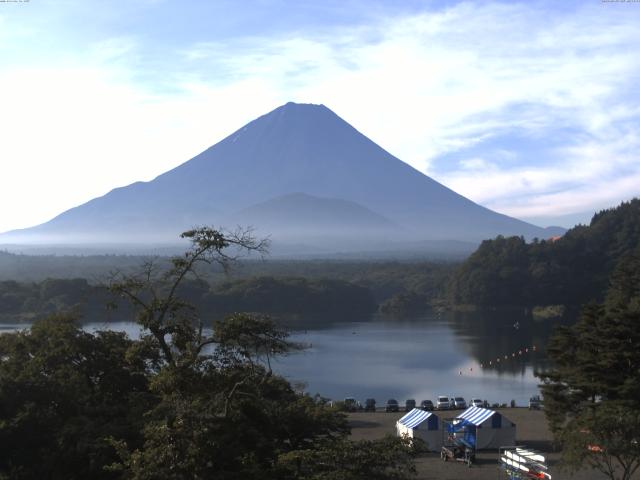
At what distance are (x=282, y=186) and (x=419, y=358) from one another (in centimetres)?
12695

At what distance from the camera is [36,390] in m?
7.94

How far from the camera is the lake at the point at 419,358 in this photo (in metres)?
21.2

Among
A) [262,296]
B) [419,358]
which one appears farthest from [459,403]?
[262,296]

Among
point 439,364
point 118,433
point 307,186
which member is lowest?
point 439,364

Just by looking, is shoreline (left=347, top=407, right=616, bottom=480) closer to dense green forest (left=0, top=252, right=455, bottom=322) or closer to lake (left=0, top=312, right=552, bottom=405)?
lake (left=0, top=312, right=552, bottom=405)

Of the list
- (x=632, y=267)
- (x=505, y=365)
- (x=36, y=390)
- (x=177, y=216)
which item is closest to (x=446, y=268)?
(x=632, y=267)

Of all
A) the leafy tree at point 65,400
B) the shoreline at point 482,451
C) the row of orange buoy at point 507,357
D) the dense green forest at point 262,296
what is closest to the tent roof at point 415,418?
the shoreline at point 482,451

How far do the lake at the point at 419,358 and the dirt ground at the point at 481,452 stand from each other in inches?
116

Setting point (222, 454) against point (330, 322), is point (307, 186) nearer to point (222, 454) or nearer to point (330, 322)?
point (330, 322)

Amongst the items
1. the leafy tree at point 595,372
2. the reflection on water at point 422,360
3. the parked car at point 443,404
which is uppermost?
the leafy tree at point 595,372

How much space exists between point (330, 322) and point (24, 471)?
106 ft

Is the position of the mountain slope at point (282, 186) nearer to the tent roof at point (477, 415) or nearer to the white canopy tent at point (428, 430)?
the tent roof at point (477, 415)

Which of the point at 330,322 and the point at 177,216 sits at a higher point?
the point at 177,216

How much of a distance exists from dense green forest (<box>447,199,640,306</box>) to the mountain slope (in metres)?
90.7
